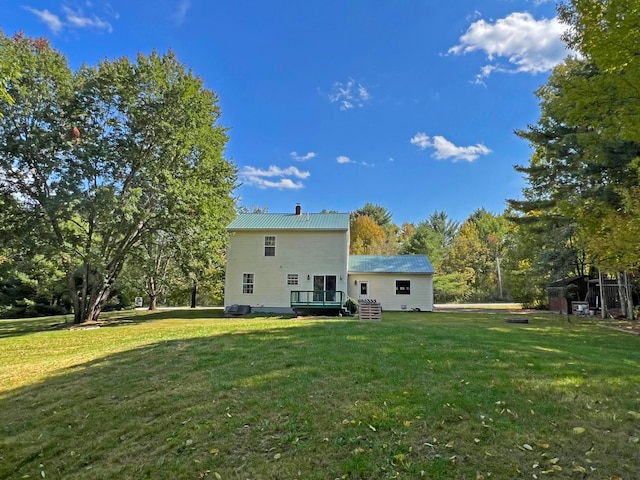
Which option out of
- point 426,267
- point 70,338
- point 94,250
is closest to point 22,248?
point 94,250

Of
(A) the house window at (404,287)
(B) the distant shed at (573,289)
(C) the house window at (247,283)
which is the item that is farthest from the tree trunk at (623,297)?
(C) the house window at (247,283)

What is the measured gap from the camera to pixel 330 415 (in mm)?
4102

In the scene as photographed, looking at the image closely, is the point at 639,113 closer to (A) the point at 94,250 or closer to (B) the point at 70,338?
(B) the point at 70,338

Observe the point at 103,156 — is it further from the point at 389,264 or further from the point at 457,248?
the point at 457,248

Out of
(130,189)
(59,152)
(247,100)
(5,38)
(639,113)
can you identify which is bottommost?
(639,113)

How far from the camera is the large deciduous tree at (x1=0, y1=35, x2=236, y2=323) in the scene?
1435 centimetres

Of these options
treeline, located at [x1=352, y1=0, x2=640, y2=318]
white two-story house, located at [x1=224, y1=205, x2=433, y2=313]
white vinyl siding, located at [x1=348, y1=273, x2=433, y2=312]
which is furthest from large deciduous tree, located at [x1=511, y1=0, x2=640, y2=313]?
white two-story house, located at [x1=224, y1=205, x2=433, y2=313]

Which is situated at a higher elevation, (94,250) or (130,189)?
(130,189)

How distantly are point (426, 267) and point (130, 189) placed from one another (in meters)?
17.3

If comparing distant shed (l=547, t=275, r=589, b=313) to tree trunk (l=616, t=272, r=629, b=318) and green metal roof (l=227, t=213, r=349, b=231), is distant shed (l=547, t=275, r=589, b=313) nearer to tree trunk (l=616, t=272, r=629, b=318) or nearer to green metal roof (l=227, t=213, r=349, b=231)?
tree trunk (l=616, t=272, r=629, b=318)

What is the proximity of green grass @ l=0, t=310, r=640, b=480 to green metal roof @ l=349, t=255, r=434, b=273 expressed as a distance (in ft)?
51.6

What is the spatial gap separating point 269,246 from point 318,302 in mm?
4747

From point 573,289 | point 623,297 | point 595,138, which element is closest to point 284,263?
point 595,138

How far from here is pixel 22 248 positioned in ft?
47.6
